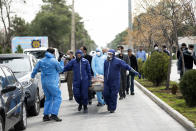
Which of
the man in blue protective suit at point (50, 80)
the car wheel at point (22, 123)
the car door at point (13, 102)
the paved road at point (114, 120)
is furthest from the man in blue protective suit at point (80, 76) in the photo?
the car door at point (13, 102)

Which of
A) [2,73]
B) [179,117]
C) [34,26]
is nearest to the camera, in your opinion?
[2,73]

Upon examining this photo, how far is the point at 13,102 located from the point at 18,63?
4.54 metres

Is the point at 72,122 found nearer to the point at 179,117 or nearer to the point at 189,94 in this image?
the point at 179,117

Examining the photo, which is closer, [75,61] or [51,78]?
[51,78]

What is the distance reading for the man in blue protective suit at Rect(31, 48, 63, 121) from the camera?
1039cm

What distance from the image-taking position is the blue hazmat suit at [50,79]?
34.1 feet

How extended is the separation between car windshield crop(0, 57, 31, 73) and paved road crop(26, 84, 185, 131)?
1419mm

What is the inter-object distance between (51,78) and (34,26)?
254 feet

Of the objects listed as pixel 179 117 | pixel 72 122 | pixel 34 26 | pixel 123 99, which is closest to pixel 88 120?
pixel 72 122

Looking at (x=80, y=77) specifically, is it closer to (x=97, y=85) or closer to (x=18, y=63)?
(x=97, y=85)

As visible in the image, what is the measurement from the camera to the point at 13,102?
7875mm

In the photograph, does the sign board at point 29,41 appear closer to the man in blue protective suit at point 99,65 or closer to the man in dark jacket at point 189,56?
the man in dark jacket at point 189,56

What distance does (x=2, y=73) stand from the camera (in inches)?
313

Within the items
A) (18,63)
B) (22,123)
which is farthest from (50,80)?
(18,63)
